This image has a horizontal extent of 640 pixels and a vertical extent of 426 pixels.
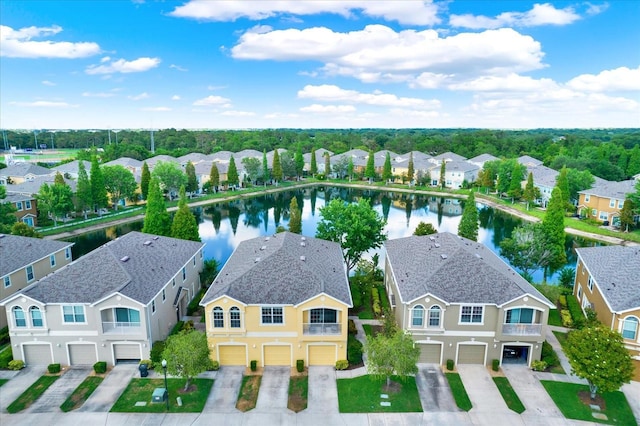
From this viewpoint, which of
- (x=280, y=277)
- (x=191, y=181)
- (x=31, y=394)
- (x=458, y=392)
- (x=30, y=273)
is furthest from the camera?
(x=191, y=181)

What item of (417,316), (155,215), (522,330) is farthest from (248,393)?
(155,215)

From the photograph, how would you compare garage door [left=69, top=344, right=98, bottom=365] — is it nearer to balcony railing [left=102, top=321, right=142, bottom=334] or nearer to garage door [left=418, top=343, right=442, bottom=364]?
balcony railing [left=102, top=321, right=142, bottom=334]

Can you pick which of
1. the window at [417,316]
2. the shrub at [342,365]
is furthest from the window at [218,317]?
the window at [417,316]

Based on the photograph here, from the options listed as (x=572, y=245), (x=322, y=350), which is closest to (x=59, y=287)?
(x=322, y=350)

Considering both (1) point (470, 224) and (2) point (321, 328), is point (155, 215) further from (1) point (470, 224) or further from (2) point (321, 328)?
(1) point (470, 224)

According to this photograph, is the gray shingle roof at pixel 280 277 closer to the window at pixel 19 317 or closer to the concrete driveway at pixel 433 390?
the concrete driveway at pixel 433 390

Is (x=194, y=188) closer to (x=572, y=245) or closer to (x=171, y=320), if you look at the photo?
(x=171, y=320)

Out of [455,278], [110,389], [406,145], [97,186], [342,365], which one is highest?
[406,145]

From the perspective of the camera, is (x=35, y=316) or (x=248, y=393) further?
(x=35, y=316)

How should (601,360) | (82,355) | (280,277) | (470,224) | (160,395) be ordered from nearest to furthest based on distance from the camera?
1. (601,360)
2. (160,395)
3. (82,355)
4. (280,277)
5. (470,224)
